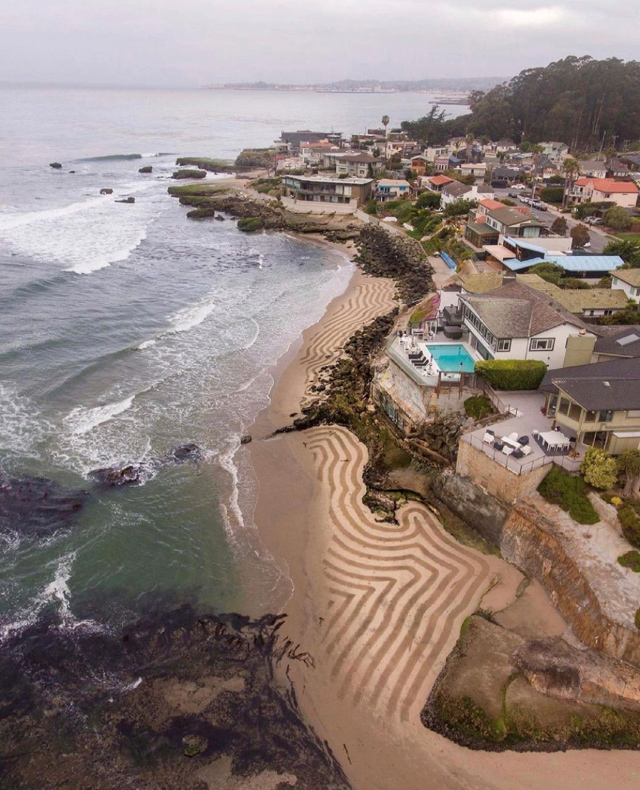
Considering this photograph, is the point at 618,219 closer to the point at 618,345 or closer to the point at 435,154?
the point at 618,345

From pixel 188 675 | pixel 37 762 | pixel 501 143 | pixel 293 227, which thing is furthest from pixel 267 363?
pixel 501 143

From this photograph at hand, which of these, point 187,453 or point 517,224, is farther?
point 517,224

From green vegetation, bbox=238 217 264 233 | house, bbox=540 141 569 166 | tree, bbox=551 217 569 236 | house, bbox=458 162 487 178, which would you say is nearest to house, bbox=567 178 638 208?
tree, bbox=551 217 569 236

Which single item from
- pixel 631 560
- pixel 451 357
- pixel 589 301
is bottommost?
pixel 631 560

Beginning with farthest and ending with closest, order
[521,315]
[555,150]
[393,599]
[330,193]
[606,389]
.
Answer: [555,150], [330,193], [521,315], [606,389], [393,599]

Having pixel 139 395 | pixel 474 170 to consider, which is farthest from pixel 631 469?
pixel 474 170

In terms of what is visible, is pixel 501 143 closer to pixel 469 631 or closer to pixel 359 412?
pixel 359 412
